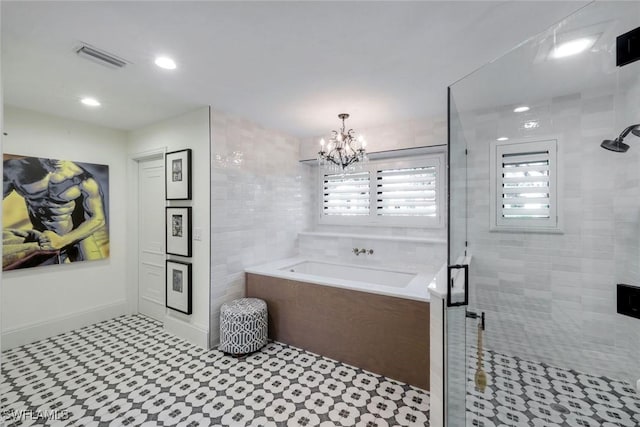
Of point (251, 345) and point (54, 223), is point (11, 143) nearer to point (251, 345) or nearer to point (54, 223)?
point (54, 223)

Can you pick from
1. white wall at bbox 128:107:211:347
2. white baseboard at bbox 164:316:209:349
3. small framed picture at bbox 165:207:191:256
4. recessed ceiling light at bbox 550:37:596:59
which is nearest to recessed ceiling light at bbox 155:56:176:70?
white wall at bbox 128:107:211:347

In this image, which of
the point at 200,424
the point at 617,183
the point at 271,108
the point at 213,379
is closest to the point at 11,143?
the point at 271,108

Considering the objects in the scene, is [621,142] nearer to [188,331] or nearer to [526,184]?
[526,184]

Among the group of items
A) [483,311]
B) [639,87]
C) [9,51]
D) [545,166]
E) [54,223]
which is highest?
[9,51]

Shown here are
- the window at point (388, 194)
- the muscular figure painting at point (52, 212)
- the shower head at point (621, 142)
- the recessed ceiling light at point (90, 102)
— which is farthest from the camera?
the window at point (388, 194)

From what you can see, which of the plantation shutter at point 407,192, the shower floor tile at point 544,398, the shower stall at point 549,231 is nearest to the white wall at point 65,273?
the plantation shutter at point 407,192

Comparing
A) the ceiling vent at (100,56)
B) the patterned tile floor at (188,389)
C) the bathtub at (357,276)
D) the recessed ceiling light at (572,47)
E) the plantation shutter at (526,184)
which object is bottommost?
the patterned tile floor at (188,389)

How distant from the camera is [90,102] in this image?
2648 millimetres

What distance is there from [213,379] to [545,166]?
302 centimetres

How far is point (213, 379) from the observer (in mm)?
2277

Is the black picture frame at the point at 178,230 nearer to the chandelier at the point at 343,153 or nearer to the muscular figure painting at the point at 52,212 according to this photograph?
the muscular figure painting at the point at 52,212

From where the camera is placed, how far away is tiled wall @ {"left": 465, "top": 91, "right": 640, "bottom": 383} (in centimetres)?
155

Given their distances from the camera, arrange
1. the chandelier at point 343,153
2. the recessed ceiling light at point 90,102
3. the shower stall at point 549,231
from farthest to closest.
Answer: the chandelier at point 343,153 < the recessed ceiling light at point 90,102 < the shower stall at point 549,231

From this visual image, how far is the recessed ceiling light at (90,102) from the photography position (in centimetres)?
258
